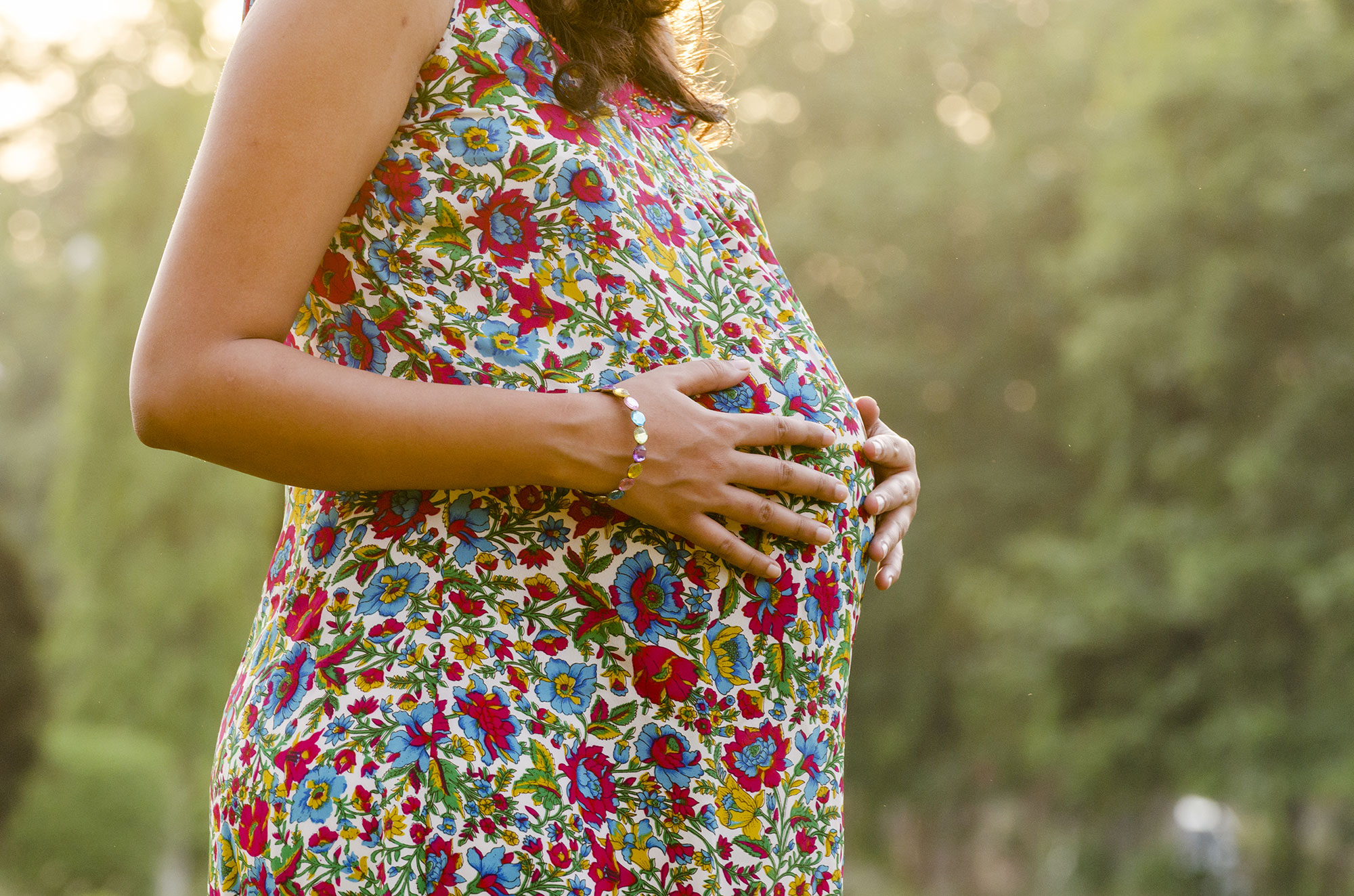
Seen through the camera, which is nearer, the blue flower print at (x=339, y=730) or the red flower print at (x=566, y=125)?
the blue flower print at (x=339, y=730)

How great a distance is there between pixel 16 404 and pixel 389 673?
25.4 metres

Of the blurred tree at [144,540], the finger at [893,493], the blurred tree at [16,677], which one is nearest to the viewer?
the finger at [893,493]

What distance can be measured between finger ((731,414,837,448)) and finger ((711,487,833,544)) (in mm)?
51

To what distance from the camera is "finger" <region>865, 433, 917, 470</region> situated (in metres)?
1.31

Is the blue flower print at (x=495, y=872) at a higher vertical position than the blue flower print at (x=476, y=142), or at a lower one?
lower

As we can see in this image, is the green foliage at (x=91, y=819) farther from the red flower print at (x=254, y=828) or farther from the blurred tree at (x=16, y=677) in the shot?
the red flower print at (x=254, y=828)

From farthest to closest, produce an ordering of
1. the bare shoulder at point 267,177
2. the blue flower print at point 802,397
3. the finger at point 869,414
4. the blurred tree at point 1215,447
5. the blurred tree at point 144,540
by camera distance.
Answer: the blurred tree at point 144,540, the blurred tree at point 1215,447, the finger at point 869,414, the blue flower print at point 802,397, the bare shoulder at point 267,177

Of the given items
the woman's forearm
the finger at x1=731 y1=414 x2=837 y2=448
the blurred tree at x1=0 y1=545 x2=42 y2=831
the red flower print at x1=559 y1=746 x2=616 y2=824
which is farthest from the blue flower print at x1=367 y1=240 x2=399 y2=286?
the blurred tree at x1=0 y1=545 x2=42 y2=831

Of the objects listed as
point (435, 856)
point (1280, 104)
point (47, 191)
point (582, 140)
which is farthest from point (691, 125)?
point (47, 191)

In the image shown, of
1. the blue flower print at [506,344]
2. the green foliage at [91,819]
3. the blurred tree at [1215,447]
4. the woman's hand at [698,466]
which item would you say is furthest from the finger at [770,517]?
the blurred tree at [1215,447]

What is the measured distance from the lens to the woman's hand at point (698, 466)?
Result: 3.23 ft

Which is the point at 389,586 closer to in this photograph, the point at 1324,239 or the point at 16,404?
the point at 1324,239

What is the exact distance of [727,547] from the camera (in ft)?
3.37

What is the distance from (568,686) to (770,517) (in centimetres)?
23
